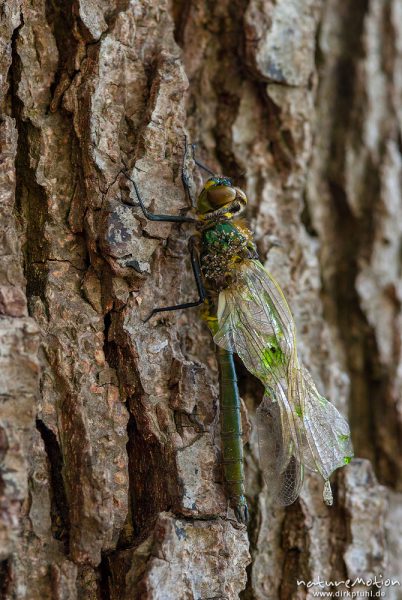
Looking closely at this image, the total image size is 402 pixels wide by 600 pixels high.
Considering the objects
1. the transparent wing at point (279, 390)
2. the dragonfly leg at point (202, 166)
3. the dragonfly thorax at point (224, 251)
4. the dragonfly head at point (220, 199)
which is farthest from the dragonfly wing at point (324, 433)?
the dragonfly leg at point (202, 166)

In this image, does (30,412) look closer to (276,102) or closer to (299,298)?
(299,298)

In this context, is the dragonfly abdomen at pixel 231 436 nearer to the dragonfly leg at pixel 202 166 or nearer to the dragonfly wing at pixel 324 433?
the dragonfly wing at pixel 324 433

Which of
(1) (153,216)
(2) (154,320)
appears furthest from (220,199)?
(2) (154,320)

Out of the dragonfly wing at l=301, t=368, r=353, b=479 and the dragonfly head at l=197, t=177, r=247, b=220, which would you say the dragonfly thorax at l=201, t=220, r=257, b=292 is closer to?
the dragonfly head at l=197, t=177, r=247, b=220

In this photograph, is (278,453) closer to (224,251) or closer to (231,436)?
(231,436)

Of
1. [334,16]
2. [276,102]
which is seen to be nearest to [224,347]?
[276,102]
